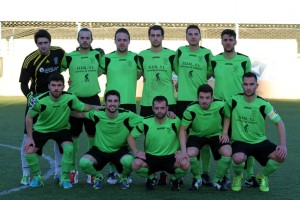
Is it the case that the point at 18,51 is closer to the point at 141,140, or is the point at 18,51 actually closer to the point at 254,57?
the point at 254,57

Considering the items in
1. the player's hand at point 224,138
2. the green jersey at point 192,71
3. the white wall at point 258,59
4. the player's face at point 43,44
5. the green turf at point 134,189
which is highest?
the white wall at point 258,59

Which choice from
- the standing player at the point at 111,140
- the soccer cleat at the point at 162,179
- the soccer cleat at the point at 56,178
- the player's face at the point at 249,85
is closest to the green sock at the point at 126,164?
the standing player at the point at 111,140

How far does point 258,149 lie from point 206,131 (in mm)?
554

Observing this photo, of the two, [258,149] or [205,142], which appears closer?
[258,149]

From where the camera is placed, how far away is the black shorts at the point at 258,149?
19.0 ft

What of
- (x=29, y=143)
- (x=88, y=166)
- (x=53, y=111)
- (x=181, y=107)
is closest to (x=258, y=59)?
(x=181, y=107)

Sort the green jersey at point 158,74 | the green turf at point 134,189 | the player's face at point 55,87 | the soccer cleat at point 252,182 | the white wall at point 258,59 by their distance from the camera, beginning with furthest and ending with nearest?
the white wall at point 258,59 < the green jersey at point 158,74 < the soccer cleat at point 252,182 < the player's face at point 55,87 < the green turf at point 134,189

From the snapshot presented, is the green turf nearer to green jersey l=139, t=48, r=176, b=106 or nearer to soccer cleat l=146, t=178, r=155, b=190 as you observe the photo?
soccer cleat l=146, t=178, r=155, b=190

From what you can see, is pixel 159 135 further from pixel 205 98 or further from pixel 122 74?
pixel 122 74

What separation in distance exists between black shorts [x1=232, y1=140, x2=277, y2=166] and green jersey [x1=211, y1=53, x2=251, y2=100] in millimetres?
581

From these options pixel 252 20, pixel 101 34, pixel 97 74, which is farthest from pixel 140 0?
pixel 97 74

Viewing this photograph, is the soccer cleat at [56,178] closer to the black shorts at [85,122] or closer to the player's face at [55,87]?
the black shorts at [85,122]

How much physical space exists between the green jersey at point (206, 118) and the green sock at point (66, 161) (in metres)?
1.18

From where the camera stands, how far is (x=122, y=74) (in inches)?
245
